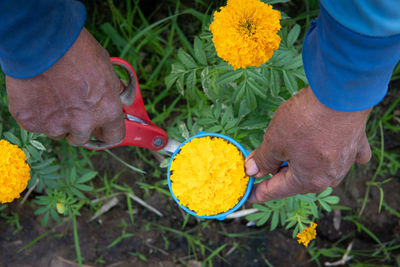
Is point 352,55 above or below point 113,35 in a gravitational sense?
above

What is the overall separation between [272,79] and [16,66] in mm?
1133

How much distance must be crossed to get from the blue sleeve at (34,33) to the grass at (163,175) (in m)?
1.00

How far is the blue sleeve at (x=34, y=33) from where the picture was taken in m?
1.15

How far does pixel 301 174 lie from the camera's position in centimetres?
127

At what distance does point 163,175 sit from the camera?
8.11 feet

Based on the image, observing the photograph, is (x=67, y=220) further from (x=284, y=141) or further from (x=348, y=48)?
(x=348, y=48)

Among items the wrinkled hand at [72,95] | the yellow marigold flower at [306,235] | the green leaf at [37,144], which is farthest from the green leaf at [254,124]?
the green leaf at [37,144]

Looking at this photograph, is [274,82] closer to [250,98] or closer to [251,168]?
[250,98]

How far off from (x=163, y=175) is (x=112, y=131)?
40.9 inches

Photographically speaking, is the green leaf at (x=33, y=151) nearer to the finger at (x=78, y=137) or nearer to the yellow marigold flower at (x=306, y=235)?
the finger at (x=78, y=137)

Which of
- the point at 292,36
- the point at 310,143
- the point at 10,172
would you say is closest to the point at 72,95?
the point at 10,172

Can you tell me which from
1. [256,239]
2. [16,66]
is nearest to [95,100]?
[16,66]

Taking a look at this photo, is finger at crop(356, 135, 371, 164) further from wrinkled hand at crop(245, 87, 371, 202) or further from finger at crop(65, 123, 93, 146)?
finger at crop(65, 123, 93, 146)

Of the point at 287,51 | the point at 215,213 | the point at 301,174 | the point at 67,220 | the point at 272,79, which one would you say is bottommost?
the point at 67,220
